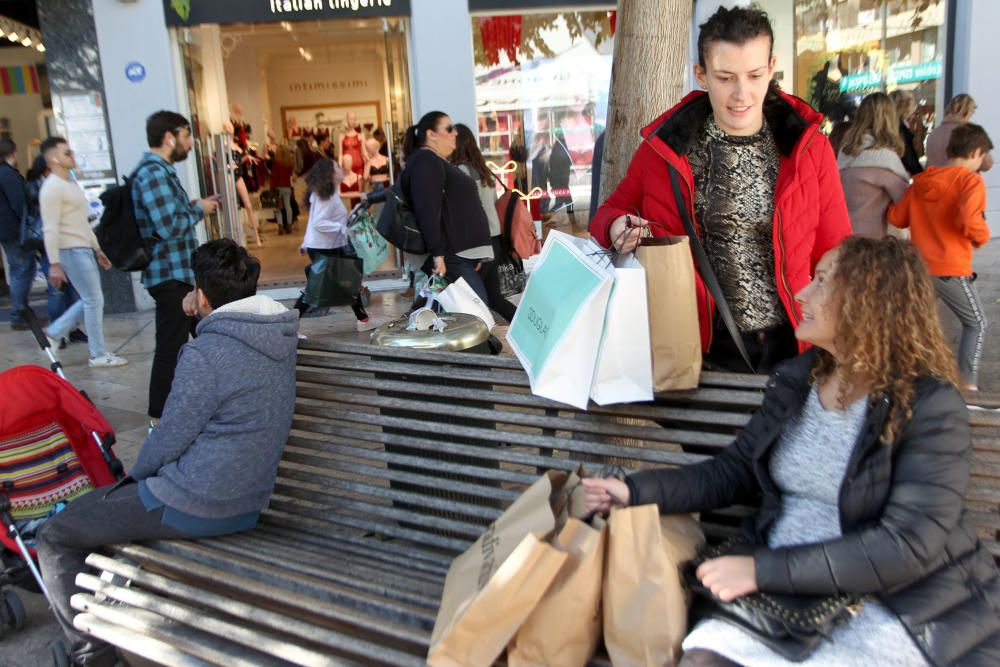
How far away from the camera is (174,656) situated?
262 cm

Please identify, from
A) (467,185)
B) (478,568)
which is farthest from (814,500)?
(467,185)

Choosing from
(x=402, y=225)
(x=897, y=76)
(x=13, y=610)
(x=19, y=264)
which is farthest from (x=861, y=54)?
(x=13, y=610)

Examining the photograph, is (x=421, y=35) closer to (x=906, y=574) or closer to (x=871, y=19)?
(x=871, y=19)

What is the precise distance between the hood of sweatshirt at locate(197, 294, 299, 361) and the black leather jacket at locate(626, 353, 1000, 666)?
6.00 feet

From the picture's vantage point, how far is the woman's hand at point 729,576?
Result: 198 centimetres

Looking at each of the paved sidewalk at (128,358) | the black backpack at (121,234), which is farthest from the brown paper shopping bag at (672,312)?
the black backpack at (121,234)

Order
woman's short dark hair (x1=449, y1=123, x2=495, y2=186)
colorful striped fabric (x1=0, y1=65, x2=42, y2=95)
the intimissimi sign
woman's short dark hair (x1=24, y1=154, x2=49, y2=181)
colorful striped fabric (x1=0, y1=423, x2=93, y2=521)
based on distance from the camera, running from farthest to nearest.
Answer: colorful striped fabric (x1=0, y1=65, x2=42, y2=95), the intimissimi sign, woman's short dark hair (x1=24, y1=154, x2=49, y2=181), woman's short dark hair (x1=449, y1=123, x2=495, y2=186), colorful striped fabric (x1=0, y1=423, x2=93, y2=521)

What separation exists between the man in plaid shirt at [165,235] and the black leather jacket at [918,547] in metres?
4.42

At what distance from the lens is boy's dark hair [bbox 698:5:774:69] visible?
→ 2.51m

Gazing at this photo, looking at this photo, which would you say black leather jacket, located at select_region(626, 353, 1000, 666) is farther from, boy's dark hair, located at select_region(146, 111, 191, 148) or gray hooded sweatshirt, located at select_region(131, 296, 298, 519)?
boy's dark hair, located at select_region(146, 111, 191, 148)

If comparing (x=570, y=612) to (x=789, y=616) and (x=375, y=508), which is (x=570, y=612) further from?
(x=375, y=508)

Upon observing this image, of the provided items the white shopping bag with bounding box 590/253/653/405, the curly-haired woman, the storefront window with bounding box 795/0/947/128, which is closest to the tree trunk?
the white shopping bag with bounding box 590/253/653/405

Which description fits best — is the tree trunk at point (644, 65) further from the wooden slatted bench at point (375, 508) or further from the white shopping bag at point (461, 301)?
the wooden slatted bench at point (375, 508)

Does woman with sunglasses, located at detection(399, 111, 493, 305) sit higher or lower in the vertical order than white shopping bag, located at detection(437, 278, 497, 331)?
higher
